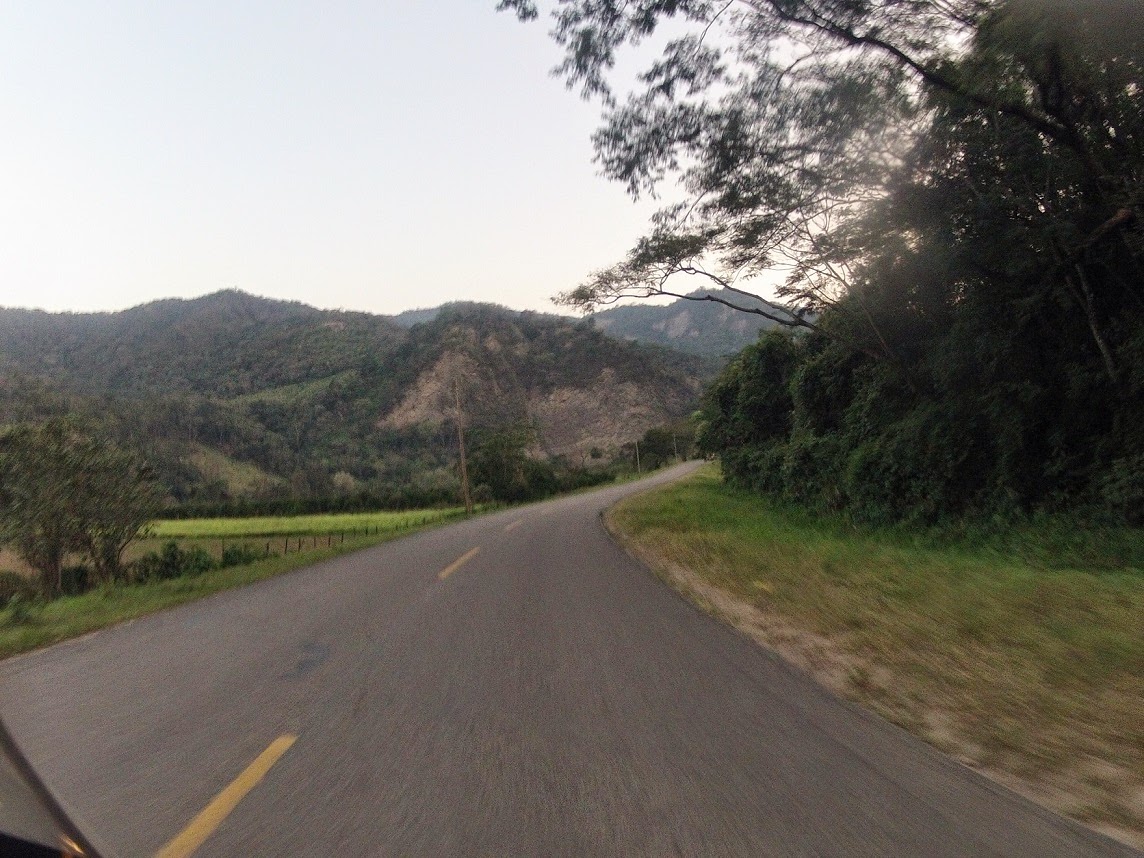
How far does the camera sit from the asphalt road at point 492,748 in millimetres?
3352

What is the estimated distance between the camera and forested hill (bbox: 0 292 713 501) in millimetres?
78062

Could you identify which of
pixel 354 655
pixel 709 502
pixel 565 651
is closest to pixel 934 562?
pixel 565 651

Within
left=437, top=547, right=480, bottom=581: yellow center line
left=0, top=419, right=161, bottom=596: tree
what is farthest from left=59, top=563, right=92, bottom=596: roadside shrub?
left=437, top=547, right=480, bottom=581: yellow center line

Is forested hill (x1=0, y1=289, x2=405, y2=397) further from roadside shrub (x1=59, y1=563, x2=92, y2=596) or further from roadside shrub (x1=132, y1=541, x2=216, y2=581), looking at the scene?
roadside shrub (x1=59, y1=563, x2=92, y2=596)

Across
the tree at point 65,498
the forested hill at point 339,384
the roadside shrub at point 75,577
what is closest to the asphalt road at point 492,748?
the tree at point 65,498

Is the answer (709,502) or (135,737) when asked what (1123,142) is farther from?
(709,502)

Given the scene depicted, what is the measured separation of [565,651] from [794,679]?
6.56 feet

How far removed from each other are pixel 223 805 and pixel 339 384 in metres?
111

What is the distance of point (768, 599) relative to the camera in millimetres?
9312

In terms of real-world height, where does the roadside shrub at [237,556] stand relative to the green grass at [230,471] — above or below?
below

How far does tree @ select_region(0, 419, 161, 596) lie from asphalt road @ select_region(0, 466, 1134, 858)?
62.7 feet

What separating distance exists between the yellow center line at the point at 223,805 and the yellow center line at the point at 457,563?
24.5ft

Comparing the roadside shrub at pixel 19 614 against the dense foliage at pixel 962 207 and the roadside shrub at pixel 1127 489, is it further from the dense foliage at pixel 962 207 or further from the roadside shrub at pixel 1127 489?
the roadside shrub at pixel 1127 489

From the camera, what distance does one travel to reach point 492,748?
4.46m
